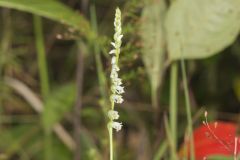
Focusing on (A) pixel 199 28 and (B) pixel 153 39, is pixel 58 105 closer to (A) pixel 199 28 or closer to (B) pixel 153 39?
(B) pixel 153 39

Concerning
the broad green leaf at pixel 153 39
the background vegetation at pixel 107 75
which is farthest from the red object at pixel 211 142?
the broad green leaf at pixel 153 39

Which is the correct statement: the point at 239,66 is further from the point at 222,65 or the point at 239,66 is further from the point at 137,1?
the point at 137,1

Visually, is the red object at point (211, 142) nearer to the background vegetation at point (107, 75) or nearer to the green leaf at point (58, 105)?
the background vegetation at point (107, 75)

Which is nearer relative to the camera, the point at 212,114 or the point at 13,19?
the point at 212,114

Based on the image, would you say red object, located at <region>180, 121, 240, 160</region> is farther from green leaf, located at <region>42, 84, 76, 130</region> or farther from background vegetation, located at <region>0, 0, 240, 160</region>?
green leaf, located at <region>42, 84, 76, 130</region>

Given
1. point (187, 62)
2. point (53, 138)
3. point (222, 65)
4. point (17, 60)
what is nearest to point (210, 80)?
point (222, 65)

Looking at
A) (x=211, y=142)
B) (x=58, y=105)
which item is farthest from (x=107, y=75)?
(x=58, y=105)

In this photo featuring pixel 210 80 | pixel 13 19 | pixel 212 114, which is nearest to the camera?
pixel 212 114
